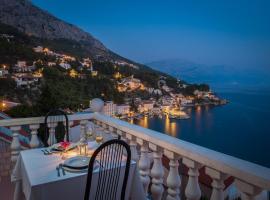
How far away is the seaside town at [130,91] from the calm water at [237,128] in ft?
5.19

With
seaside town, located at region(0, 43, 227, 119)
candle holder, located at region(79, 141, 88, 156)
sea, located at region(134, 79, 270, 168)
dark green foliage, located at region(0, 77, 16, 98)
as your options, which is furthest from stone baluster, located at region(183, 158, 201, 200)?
dark green foliage, located at region(0, 77, 16, 98)

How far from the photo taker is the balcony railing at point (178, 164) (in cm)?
119

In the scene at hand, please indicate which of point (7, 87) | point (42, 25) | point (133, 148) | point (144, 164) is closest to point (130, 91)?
point (7, 87)

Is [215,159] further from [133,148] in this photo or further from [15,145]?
[15,145]

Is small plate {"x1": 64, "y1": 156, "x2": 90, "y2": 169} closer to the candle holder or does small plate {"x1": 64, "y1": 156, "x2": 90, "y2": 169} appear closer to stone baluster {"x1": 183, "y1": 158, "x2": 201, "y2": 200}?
the candle holder

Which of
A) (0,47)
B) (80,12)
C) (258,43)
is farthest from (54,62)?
(258,43)

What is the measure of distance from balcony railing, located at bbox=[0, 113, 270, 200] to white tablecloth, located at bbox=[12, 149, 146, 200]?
0.22 meters

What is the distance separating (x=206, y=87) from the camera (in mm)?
36219

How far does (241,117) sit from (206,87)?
17114 mm

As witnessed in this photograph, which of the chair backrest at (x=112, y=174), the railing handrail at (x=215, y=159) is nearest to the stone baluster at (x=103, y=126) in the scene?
the railing handrail at (x=215, y=159)

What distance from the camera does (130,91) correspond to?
31328mm

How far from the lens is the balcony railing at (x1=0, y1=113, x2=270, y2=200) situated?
119cm

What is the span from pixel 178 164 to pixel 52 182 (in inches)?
36.8

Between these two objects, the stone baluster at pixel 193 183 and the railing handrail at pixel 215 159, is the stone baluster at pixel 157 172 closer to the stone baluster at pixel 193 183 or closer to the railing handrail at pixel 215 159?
the railing handrail at pixel 215 159
